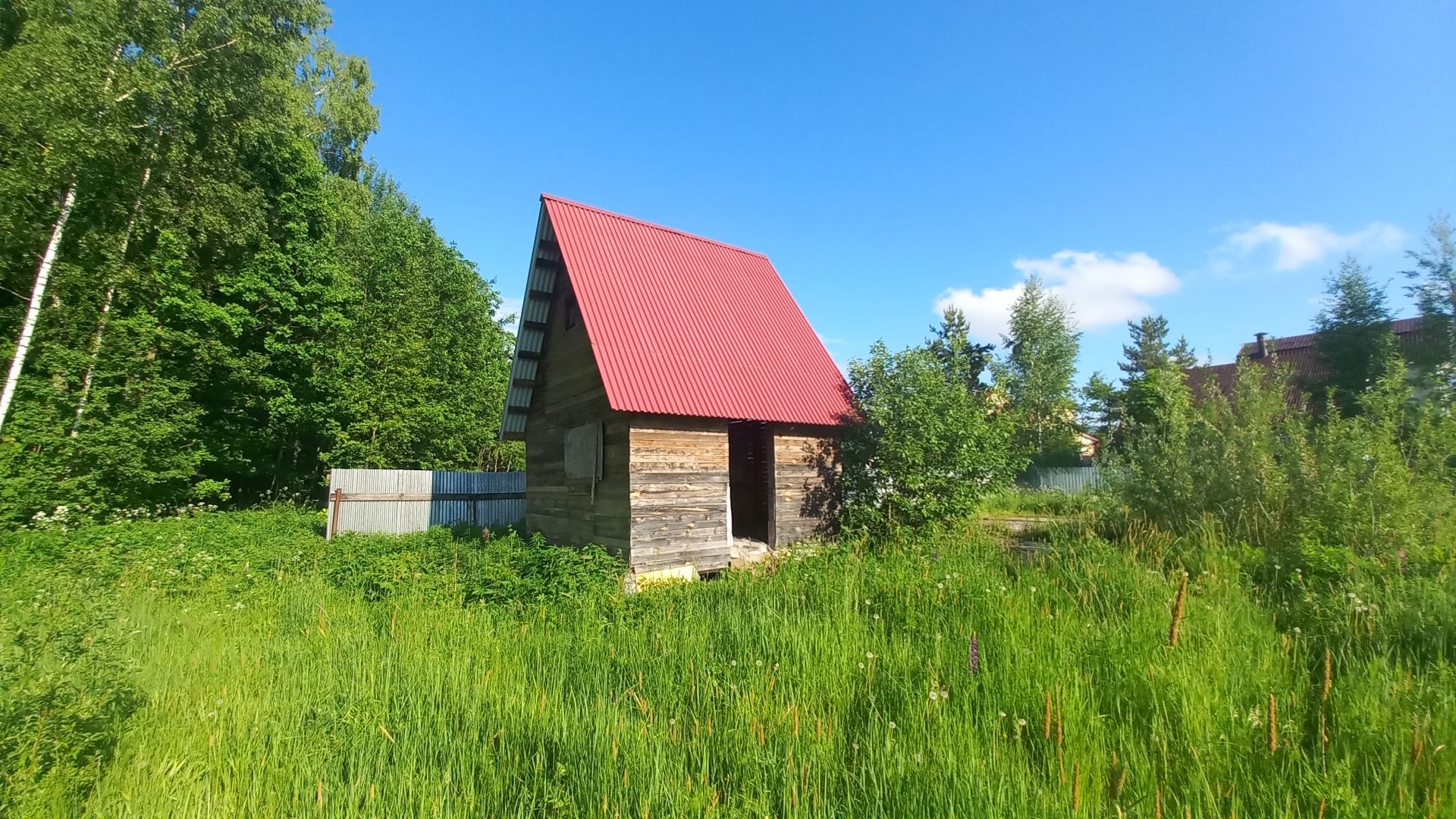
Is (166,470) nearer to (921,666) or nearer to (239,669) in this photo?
(239,669)

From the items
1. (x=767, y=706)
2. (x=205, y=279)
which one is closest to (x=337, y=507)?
(x=205, y=279)

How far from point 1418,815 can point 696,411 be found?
27.4 ft

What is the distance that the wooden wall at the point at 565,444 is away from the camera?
987cm

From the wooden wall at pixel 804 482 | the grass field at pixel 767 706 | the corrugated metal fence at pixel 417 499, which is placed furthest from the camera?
the corrugated metal fence at pixel 417 499

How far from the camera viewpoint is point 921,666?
395 cm

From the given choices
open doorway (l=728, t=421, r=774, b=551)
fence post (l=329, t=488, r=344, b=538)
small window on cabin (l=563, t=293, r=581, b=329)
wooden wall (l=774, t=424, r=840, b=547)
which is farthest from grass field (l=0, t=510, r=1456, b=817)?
fence post (l=329, t=488, r=344, b=538)

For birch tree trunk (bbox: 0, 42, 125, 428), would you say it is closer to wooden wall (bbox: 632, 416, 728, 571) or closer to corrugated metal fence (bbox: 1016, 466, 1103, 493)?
wooden wall (bbox: 632, 416, 728, 571)

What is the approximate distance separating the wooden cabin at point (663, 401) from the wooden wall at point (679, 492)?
0.02 meters

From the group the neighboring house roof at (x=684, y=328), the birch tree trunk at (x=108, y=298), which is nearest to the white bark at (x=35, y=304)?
the birch tree trunk at (x=108, y=298)

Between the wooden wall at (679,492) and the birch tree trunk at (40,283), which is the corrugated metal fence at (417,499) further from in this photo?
the wooden wall at (679,492)

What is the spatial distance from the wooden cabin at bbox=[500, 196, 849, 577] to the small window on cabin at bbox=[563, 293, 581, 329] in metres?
0.04

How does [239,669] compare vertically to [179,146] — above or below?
below

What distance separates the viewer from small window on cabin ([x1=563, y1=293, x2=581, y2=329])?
11.4m

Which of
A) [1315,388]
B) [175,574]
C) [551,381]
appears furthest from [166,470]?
[1315,388]
